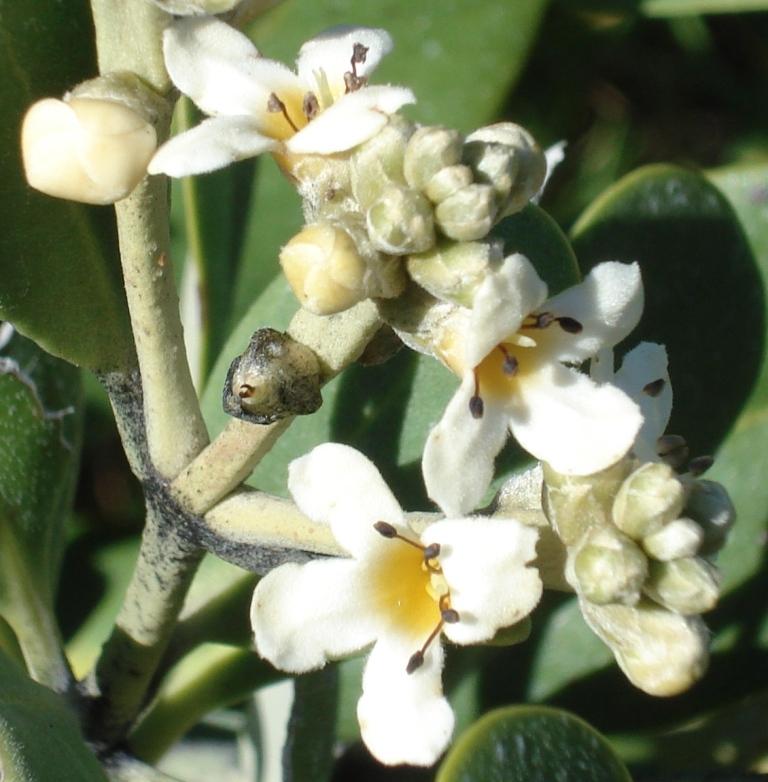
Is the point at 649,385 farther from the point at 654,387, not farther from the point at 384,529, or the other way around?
the point at 384,529

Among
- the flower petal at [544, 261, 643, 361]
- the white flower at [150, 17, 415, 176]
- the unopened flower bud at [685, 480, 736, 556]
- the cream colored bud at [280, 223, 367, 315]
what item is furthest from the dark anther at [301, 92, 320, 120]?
the unopened flower bud at [685, 480, 736, 556]

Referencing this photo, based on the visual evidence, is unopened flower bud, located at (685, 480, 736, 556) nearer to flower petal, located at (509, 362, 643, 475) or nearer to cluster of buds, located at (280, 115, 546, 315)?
flower petal, located at (509, 362, 643, 475)

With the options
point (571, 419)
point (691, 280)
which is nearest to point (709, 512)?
point (571, 419)

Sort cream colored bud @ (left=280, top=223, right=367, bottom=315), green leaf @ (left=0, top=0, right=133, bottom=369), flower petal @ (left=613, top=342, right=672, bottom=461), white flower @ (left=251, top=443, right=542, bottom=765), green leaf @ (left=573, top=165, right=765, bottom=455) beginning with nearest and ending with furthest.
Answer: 1. cream colored bud @ (left=280, top=223, right=367, bottom=315)
2. white flower @ (left=251, top=443, right=542, bottom=765)
3. flower petal @ (left=613, top=342, right=672, bottom=461)
4. green leaf @ (left=0, top=0, right=133, bottom=369)
5. green leaf @ (left=573, top=165, right=765, bottom=455)

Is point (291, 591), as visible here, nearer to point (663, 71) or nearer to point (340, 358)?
point (340, 358)

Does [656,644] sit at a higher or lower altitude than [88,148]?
lower

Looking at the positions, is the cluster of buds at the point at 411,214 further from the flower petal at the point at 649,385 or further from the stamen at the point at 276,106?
the flower petal at the point at 649,385

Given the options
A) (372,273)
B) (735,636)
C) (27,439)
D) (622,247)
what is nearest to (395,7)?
(622,247)
